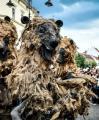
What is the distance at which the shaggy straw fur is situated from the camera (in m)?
4.60

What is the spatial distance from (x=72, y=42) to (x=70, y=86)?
254cm

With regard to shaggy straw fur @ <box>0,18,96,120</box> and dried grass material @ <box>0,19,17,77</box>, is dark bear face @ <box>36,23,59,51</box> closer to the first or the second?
shaggy straw fur @ <box>0,18,96,120</box>

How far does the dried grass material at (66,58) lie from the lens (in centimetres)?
537

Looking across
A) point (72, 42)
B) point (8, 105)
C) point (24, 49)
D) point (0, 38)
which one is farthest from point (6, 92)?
point (72, 42)

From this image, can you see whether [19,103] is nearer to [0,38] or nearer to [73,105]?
[73,105]

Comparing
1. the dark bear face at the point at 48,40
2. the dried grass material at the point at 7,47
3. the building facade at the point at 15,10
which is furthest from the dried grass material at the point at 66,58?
the building facade at the point at 15,10

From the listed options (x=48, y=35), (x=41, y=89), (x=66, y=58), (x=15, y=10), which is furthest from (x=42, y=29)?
(x=15, y=10)

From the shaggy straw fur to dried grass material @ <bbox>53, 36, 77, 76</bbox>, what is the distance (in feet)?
0.96

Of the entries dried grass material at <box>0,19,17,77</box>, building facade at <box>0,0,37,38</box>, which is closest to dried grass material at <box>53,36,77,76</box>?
dried grass material at <box>0,19,17,77</box>

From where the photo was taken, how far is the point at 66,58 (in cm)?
646

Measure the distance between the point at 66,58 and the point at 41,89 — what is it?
1872 mm

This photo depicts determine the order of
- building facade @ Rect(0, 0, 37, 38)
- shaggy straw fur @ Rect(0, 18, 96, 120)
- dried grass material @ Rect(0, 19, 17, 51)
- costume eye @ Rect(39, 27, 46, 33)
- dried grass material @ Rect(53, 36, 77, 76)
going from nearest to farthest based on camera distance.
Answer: shaggy straw fur @ Rect(0, 18, 96, 120)
costume eye @ Rect(39, 27, 46, 33)
dried grass material @ Rect(53, 36, 77, 76)
dried grass material @ Rect(0, 19, 17, 51)
building facade @ Rect(0, 0, 37, 38)

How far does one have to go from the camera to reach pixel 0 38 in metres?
5.85

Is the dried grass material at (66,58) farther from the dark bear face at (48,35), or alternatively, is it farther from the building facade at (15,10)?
the building facade at (15,10)
